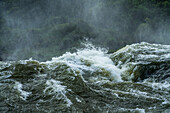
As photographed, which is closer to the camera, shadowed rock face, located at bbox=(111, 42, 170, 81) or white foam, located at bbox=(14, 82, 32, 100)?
white foam, located at bbox=(14, 82, 32, 100)

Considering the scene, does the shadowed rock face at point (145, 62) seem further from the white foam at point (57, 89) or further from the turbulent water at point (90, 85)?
the white foam at point (57, 89)

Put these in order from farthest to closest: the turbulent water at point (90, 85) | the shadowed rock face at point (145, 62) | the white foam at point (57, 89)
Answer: the shadowed rock face at point (145, 62)
the white foam at point (57, 89)
the turbulent water at point (90, 85)

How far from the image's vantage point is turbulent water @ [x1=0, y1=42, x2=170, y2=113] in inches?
137

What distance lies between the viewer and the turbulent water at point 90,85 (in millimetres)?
3476

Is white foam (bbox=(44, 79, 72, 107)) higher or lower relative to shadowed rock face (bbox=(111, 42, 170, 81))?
lower

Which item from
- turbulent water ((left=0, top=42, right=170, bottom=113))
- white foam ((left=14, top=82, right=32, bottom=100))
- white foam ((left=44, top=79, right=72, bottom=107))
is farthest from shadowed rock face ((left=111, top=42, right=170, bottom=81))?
white foam ((left=14, top=82, right=32, bottom=100))

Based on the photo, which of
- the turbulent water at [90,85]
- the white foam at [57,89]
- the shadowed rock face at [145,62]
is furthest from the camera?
the shadowed rock face at [145,62]

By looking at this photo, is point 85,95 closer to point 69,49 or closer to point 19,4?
point 69,49

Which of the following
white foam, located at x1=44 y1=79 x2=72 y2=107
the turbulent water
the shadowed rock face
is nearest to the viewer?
the turbulent water

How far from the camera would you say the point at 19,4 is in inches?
671

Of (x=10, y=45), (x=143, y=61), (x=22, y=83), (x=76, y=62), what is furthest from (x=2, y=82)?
(x=10, y=45)

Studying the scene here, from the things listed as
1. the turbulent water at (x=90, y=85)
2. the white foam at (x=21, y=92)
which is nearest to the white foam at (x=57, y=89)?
the turbulent water at (x=90, y=85)

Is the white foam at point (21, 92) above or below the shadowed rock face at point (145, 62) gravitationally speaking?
below

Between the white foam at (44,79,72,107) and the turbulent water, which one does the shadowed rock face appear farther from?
the white foam at (44,79,72,107)
